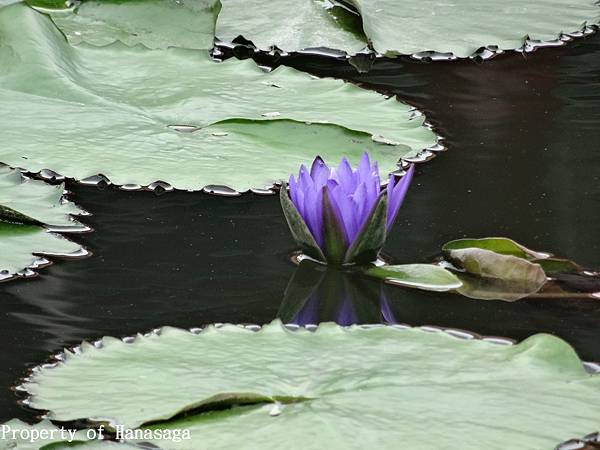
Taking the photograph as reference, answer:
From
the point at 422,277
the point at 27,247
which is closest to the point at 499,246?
the point at 422,277

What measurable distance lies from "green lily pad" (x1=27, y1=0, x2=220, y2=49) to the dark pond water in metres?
0.62

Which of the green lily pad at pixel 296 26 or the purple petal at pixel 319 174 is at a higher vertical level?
the green lily pad at pixel 296 26

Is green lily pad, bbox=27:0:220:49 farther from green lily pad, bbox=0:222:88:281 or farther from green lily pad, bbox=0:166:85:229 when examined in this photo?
green lily pad, bbox=0:222:88:281

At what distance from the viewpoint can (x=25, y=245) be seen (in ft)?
6.81

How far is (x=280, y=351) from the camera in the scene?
1633 mm

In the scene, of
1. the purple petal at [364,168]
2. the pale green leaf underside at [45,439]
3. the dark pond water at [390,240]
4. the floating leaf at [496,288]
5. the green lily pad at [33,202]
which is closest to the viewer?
the pale green leaf underside at [45,439]

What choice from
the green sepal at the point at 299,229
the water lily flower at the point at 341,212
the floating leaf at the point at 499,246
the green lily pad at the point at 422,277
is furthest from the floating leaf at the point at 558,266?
the green sepal at the point at 299,229

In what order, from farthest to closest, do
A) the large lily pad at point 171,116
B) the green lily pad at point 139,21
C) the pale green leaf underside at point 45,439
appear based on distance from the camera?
1. the green lily pad at point 139,21
2. the large lily pad at point 171,116
3. the pale green leaf underside at point 45,439

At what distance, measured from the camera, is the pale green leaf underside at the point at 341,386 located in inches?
55.7

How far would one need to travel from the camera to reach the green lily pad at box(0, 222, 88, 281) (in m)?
2.01

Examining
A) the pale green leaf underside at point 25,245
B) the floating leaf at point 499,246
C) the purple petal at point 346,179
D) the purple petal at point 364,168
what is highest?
Result: the purple petal at point 364,168

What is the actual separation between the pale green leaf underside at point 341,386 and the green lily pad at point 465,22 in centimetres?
179

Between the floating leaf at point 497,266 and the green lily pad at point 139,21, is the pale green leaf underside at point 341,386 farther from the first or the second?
the green lily pad at point 139,21

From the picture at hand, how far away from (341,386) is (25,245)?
791mm
